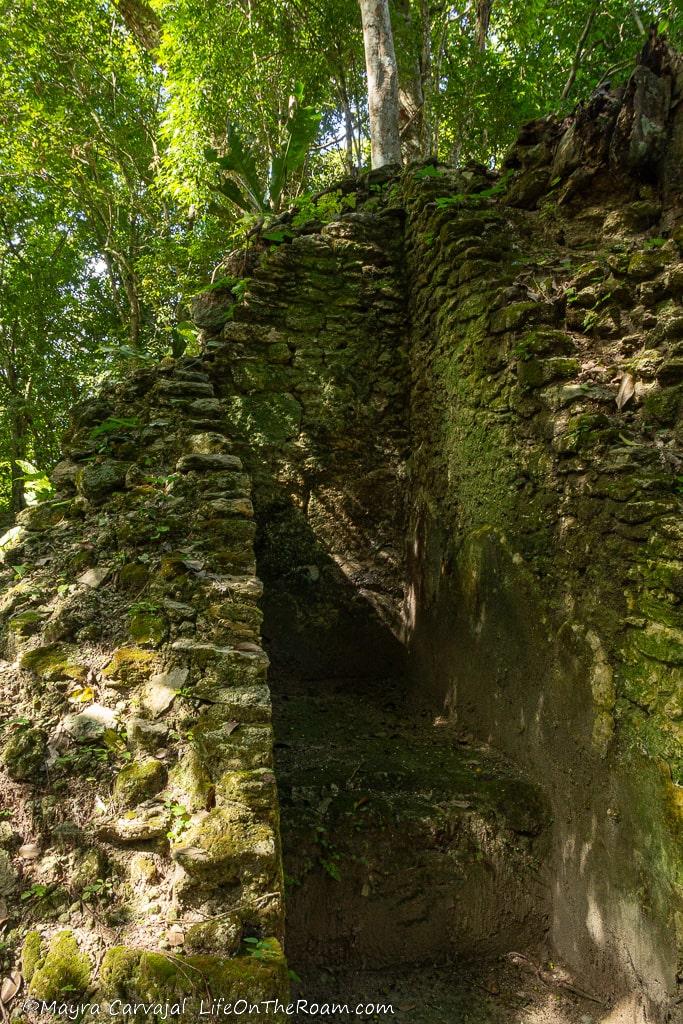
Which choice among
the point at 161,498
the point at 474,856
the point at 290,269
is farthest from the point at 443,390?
the point at 474,856

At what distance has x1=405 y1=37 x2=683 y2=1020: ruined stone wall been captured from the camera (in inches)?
91.1

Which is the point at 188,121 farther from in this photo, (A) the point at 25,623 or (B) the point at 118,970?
(B) the point at 118,970

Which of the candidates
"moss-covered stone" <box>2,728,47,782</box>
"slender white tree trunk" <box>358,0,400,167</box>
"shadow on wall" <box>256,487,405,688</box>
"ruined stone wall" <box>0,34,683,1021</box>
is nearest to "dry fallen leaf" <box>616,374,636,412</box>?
"ruined stone wall" <box>0,34,683,1021</box>

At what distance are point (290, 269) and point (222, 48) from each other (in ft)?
16.1

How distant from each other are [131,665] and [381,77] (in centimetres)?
667

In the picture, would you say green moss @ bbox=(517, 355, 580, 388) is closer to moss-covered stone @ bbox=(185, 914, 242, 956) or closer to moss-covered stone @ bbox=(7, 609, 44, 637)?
moss-covered stone @ bbox=(7, 609, 44, 637)

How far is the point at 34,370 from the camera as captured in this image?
10898 millimetres

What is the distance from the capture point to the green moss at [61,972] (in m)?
1.53

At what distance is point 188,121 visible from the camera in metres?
7.46

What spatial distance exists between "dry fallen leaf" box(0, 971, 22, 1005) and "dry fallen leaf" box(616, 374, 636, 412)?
310 cm

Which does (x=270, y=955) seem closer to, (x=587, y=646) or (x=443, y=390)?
(x=587, y=646)

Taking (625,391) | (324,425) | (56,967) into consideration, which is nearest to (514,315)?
(625,391)

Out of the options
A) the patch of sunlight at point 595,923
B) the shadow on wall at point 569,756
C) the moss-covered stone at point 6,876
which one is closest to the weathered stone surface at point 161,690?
the moss-covered stone at point 6,876

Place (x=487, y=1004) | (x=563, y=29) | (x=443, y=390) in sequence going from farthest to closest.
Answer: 1. (x=563, y=29)
2. (x=443, y=390)
3. (x=487, y=1004)
